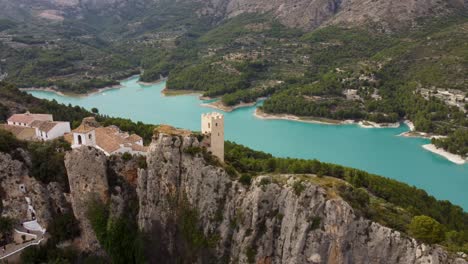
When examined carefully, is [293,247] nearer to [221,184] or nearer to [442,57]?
[221,184]

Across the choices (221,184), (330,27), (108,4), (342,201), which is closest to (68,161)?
(221,184)

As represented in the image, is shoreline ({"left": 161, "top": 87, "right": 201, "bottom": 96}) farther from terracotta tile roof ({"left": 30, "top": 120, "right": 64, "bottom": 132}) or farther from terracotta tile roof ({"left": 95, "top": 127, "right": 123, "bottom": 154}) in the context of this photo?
terracotta tile roof ({"left": 95, "top": 127, "right": 123, "bottom": 154})

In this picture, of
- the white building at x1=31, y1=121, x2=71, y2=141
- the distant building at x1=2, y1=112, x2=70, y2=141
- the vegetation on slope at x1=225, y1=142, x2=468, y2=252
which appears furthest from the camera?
the distant building at x1=2, y1=112, x2=70, y2=141

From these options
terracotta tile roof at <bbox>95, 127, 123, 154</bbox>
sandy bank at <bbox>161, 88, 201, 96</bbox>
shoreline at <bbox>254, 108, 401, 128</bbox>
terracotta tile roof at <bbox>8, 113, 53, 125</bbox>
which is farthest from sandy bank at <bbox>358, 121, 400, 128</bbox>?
terracotta tile roof at <bbox>8, 113, 53, 125</bbox>

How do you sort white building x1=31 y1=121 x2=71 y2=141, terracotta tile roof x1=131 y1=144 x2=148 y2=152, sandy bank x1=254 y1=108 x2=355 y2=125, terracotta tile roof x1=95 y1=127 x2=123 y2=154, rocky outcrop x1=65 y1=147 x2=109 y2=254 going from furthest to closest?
1. sandy bank x1=254 y1=108 x2=355 y2=125
2. white building x1=31 y1=121 x2=71 y2=141
3. terracotta tile roof x1=131 y1=144 x2=148 y2=152
4. terracotta tile roof x1=95 y1=127 x2=123 y2=154
5. rocky outcrop x1=65 y1=147 x2=109 y2=254

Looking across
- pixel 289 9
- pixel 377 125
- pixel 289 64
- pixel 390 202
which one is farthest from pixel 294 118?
pixel 289 9

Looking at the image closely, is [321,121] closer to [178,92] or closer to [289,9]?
[178,92]

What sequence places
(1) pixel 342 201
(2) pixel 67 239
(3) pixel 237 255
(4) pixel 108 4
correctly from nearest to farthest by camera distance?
(1) pixel 342 201 → (3) pixel 237 255 → (2) pixel 67 239 → (4) pixel 108 4
